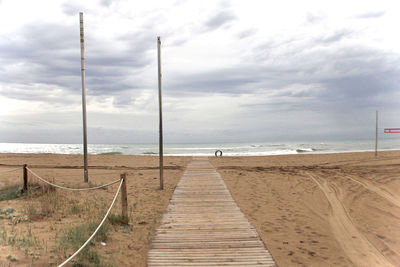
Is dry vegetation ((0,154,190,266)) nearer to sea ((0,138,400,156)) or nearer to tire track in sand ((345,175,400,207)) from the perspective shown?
tire track in sand ((345,175,400,207))

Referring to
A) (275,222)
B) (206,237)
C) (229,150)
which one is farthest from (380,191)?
(229,150)

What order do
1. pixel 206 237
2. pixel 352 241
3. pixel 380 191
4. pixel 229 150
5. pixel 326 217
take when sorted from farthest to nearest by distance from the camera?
1. pixel 229 150
2. pixel 380 191
3. pixel 326 217
4. pixel 352 241
5. pixel 206 237

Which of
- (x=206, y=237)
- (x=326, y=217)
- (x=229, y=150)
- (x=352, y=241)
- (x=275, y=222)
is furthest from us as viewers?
(x=229, y=150)

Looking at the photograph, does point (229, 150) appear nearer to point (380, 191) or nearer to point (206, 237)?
point (380, 191)

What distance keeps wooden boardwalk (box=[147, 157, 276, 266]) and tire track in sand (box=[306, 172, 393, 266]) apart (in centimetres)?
161

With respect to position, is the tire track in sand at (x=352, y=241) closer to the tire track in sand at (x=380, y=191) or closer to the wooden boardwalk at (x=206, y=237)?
the wooden boardwalk at (x=206, y=237)

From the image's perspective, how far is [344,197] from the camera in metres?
9.53

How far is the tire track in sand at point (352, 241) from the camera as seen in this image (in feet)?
15.6

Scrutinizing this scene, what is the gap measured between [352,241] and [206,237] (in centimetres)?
289

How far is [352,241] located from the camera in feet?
18.4

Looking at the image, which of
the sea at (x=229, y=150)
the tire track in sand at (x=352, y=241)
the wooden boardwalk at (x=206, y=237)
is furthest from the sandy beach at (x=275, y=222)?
the sea at (x=229, y=150)

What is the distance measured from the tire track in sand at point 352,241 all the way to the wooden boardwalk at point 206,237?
1607 mm

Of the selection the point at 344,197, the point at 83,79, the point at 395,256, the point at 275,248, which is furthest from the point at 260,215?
the point at 83,79

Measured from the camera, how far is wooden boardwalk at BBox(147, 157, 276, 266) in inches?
174
